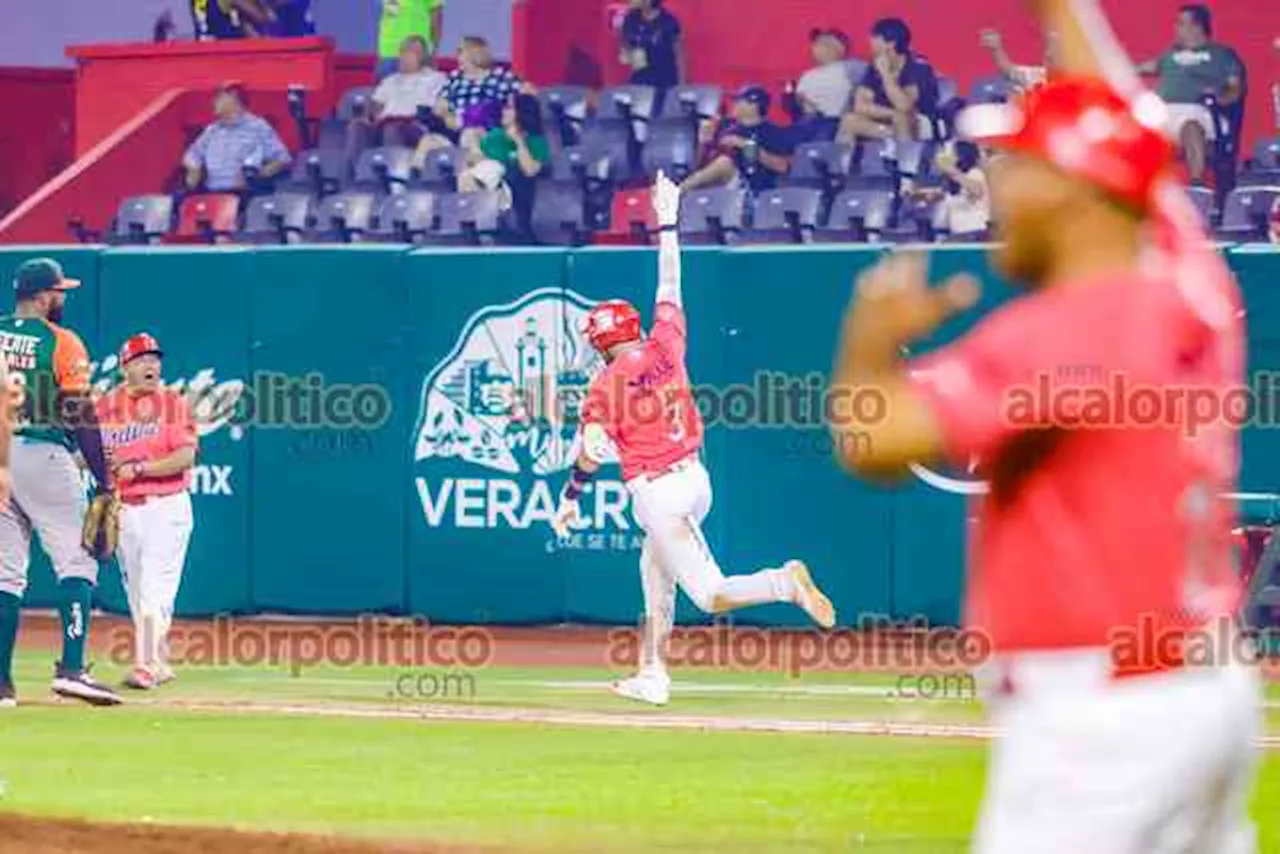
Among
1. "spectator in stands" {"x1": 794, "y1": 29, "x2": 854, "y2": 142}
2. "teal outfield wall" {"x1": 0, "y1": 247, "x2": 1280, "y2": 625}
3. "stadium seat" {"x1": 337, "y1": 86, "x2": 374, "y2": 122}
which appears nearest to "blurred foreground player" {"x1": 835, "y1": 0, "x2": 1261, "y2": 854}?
"teal outfield wall" {"x1": 0, "y1": 247, "x2": 1280, "y2": 625}

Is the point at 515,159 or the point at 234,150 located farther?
the point at 234,150

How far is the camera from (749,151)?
22516mm

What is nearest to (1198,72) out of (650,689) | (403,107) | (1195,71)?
(1195,71)

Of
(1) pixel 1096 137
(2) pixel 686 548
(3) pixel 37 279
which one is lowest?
(2) pixel 686 548

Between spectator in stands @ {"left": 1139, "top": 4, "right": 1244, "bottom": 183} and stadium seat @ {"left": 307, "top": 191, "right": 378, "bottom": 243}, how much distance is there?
20.7ft

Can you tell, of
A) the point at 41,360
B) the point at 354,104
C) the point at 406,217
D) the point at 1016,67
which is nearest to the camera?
the point at 41,360

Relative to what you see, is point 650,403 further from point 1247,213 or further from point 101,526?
point 1247,213

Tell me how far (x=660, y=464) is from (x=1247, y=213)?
573 centimetres

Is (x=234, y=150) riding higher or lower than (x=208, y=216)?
higher

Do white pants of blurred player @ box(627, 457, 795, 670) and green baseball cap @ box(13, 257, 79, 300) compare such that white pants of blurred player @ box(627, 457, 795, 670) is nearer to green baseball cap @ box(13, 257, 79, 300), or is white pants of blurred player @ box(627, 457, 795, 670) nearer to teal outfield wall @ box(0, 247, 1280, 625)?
green baseball cap @ box(13, 257, 79, 300)

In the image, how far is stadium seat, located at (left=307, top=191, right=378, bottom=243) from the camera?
23.7m

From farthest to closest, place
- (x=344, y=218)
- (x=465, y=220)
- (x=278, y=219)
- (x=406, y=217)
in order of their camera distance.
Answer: (x=278, y=219)
(x=344, y=218)
(x=406, y=217)
(x=465, y=220)

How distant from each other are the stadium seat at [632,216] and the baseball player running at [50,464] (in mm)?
6962

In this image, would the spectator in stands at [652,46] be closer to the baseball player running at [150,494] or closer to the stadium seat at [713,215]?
the stadium seat at [713,215]
